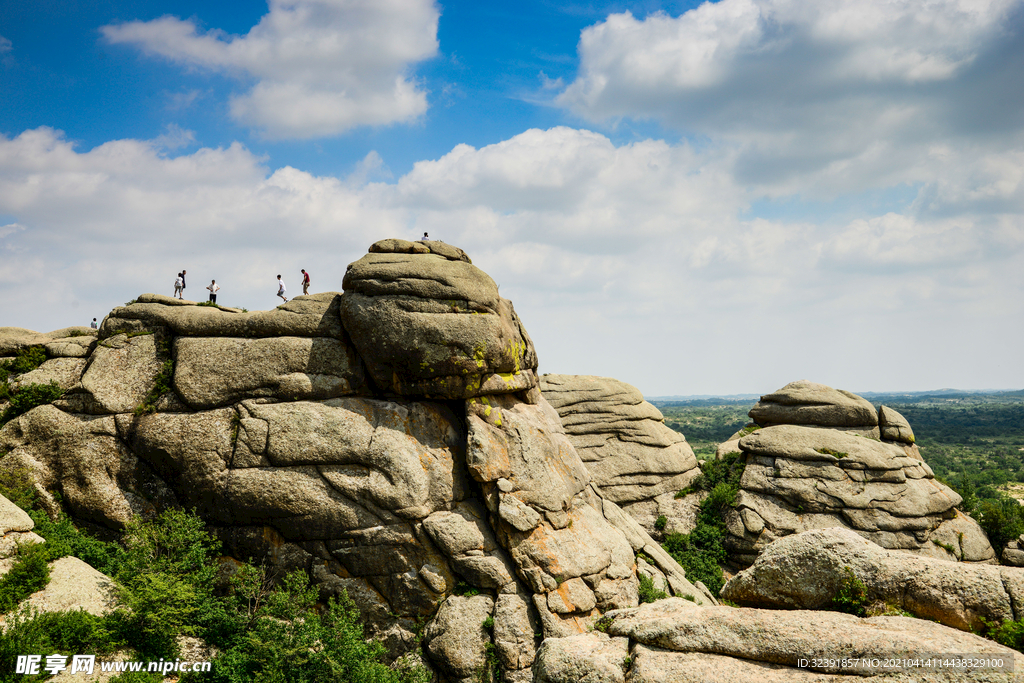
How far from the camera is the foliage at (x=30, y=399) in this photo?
2234cm

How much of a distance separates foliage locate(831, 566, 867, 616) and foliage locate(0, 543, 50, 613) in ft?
72.7

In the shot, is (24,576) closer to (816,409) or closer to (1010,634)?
(1010,634)

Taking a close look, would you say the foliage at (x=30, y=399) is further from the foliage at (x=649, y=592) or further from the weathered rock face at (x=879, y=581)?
the foliage at (x=649, y=592)

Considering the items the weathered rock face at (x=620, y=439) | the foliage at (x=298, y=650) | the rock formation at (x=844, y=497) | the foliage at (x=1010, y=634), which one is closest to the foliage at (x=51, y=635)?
the foliage at (x=298, y=650)

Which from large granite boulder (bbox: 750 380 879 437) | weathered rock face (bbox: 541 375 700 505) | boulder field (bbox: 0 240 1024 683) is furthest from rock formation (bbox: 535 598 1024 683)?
large granite boulder (bbox: 750 380 879 437)

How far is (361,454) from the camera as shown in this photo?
21.8 m

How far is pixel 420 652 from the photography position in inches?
810

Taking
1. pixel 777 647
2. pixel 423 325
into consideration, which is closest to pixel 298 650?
pixel 423 325

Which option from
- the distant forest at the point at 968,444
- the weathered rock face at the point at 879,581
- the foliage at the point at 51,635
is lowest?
the distant forest at the point at 968,444

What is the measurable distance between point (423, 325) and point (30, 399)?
16737 mm

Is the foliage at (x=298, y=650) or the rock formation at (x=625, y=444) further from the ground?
the rock formation at (x=625, y=444)

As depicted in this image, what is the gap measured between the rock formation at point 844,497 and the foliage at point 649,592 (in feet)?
36.5

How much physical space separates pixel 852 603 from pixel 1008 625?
226 cm

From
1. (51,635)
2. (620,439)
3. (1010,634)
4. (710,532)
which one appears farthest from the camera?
(620,439)
